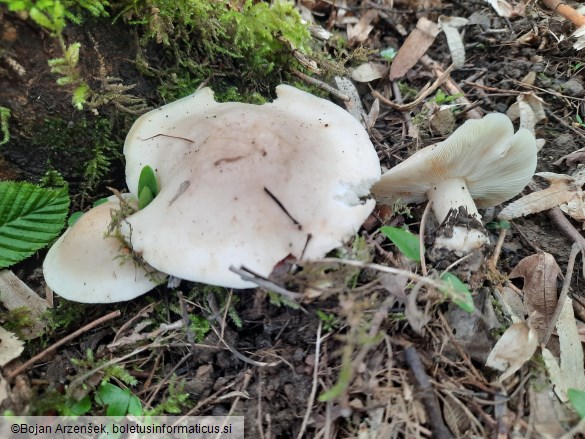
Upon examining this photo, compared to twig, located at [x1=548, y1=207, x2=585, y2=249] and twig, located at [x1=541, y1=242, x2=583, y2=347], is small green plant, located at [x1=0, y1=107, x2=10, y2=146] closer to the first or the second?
twig, located at [x1=541, y1=242, x2=583, y2=347]

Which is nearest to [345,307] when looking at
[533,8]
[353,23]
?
[353,23]

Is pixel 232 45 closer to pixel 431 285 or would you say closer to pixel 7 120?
pixel 7 120

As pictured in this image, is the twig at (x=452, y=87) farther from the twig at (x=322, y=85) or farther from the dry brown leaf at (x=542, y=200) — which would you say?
the twig at (x=322, y=85)

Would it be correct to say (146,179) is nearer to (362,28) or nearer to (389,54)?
(389,54)

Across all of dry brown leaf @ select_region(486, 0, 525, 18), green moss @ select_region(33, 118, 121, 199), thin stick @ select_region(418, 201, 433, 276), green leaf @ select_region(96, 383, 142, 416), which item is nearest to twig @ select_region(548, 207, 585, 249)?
thin stick @ select_region(418, 201, 433, 276)

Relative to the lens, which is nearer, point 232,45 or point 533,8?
point 232,45

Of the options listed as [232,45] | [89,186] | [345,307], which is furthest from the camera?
[232,45]

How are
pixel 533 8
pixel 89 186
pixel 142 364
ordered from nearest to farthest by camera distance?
pixel 142 364 → pixel 89 186 → pixel 533 8

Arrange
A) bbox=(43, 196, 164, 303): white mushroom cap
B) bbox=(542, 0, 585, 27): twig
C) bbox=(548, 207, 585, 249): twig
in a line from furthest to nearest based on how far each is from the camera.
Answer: bbox=(542, 0, 585, 27): twig, bbox=(548, 207, 585, 249): twig, bbox=(43, 196, 164, 303): white mushroom cap
